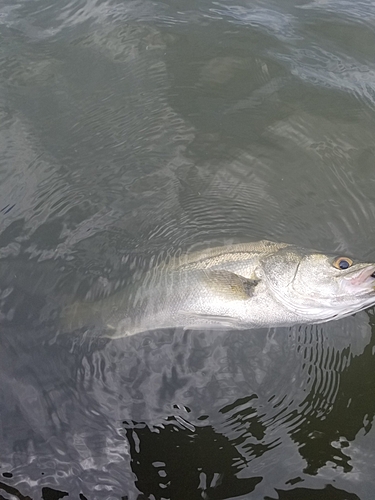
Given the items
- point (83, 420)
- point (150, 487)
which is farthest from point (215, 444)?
point (83, 420)

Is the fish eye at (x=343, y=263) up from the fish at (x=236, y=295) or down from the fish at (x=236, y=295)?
up

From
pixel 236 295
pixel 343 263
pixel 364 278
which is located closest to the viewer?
pixel 364 278

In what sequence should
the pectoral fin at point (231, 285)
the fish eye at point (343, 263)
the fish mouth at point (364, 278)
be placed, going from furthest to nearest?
the pectoral fin at point (231, 285) → the fish eye at point (343, 263) → the fish mouth at point (364, 278)

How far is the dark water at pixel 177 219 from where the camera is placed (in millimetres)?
3693

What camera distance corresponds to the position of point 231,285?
4098 millimetres

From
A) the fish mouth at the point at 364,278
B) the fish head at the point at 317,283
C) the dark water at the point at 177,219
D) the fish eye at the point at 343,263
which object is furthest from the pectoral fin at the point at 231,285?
the fish mouth at the point at 364,278

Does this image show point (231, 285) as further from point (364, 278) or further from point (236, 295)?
point (364, 278)

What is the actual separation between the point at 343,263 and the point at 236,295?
0.85 m

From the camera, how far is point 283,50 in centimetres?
684

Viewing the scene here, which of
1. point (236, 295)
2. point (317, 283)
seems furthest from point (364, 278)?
point (236, 295)

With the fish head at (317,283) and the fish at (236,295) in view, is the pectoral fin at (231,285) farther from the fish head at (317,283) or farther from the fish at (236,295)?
the fish head at (317,283)

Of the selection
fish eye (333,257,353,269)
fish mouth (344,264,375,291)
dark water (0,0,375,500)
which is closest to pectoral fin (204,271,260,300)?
dark water (0,0,375,500)

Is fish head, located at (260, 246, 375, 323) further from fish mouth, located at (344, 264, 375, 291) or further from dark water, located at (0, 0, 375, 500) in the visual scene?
dark water, located at (0, 0, 375, 500)

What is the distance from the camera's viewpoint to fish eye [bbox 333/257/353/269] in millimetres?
3902
